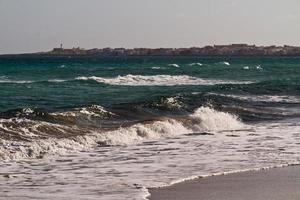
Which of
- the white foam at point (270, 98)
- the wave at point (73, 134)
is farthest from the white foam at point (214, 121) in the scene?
the white foam at point (270, 98)

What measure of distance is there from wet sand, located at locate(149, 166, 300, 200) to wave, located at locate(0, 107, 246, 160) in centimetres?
416

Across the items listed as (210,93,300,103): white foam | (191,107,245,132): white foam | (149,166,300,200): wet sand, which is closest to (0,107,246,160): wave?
(191,107,245,132): white foam

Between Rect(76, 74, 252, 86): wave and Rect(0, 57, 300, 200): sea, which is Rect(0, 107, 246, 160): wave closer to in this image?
Rect(0, 57, 300, 200): sea

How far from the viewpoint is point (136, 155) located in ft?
45.5

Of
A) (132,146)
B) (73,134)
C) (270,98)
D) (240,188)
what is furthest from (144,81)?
(240,188)

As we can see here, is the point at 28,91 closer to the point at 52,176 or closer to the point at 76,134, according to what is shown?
the point at 76,134

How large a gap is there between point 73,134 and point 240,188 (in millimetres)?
6940

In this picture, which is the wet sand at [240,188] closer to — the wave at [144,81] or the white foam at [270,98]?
the white foam at [270,98]

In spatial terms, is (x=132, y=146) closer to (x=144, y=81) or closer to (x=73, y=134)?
(x=73, y=134)

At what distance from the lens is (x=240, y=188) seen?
10266 millimetres

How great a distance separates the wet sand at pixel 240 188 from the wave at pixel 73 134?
4161mm

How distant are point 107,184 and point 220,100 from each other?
60.9 ft

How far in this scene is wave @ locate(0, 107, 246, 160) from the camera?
557 inches

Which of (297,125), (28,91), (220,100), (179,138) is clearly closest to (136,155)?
(179,138)
